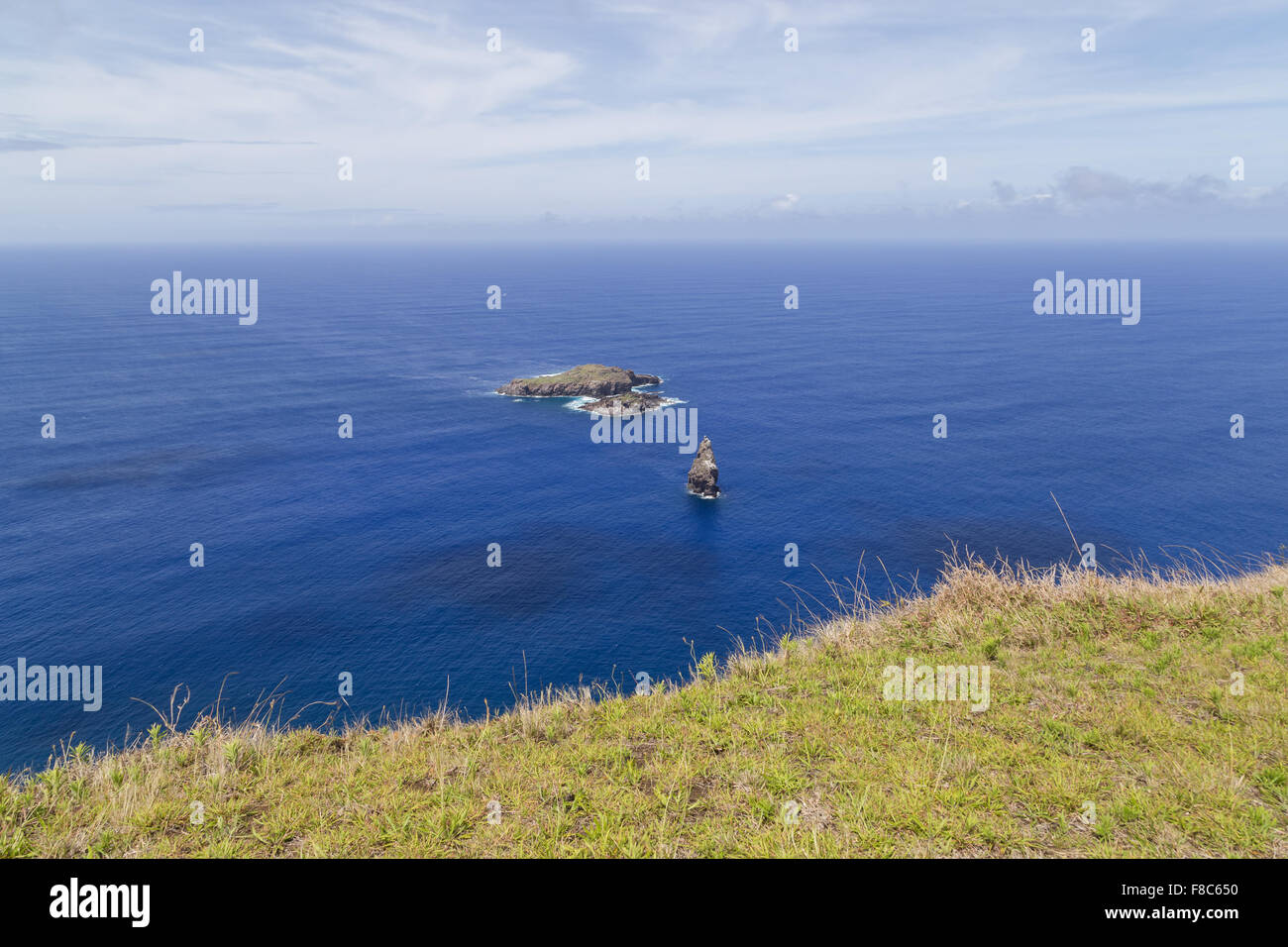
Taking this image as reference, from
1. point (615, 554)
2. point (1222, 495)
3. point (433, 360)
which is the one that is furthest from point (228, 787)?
point (433, 360)

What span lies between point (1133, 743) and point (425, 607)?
57144 mm

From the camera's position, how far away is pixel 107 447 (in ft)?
311

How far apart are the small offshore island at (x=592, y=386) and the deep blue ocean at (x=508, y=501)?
516cm

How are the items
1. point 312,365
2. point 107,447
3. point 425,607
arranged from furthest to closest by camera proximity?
point 312,365 → point 107,447 → point 425,607

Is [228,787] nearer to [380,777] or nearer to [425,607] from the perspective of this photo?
[380,777]

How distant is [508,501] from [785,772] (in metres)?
75.4

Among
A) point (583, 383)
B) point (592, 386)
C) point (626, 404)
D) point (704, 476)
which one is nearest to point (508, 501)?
point (704, 476)

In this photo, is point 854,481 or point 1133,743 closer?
point 1133,743

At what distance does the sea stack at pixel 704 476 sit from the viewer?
82688 mm

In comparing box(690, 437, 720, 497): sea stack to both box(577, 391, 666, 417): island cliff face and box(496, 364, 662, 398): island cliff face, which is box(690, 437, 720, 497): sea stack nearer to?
box(577, 391, 666, 417): island cliff face

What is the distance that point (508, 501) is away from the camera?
83.0 metres

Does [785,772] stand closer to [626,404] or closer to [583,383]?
[626,404]

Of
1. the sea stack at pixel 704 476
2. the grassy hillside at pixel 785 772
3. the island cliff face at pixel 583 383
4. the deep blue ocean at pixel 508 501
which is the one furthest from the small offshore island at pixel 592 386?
the grassy hillside at pixel 785 772

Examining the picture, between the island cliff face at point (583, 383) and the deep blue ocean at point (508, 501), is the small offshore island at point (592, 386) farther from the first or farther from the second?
the deep blue ocean at point (508, 501)
